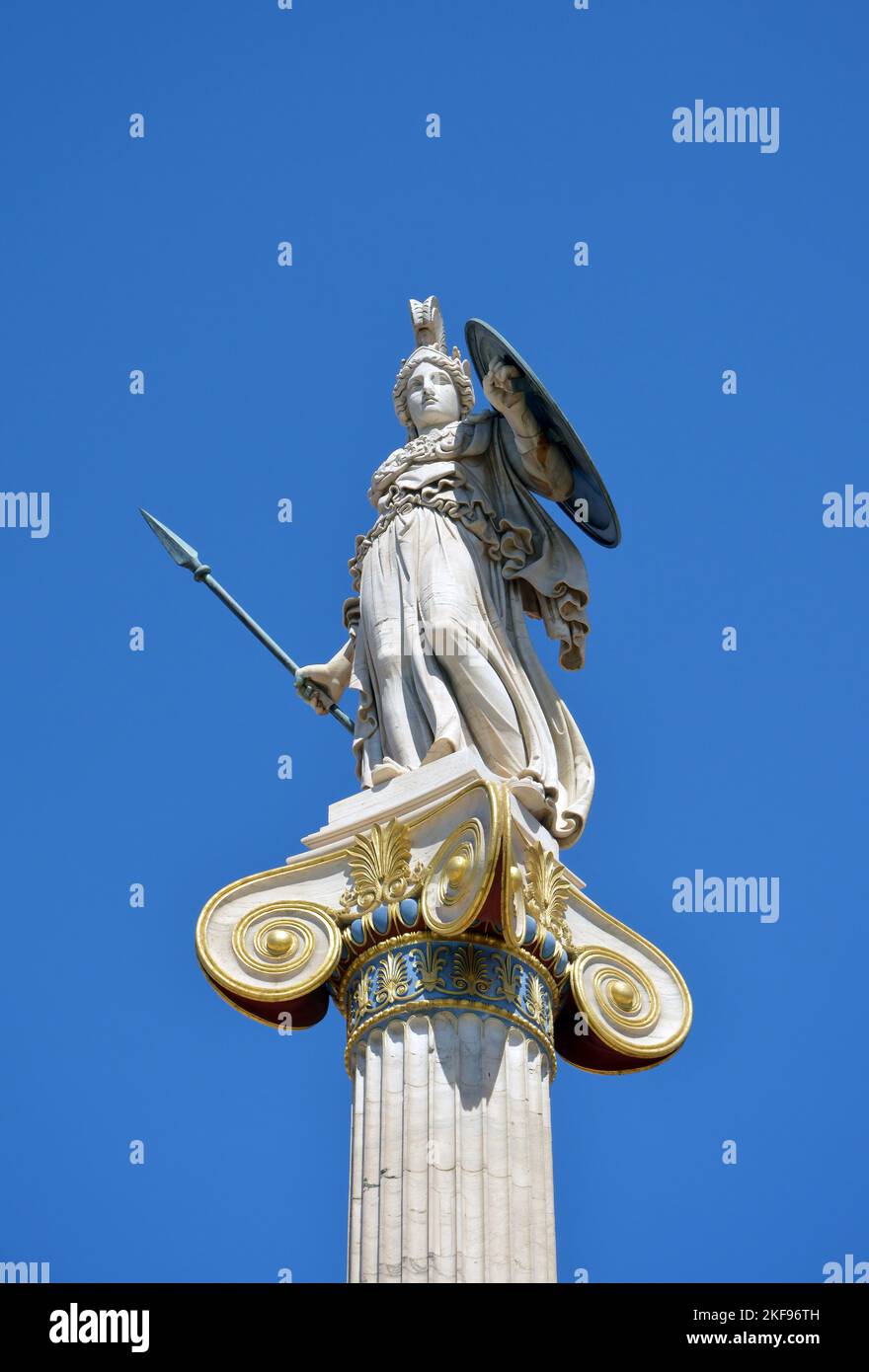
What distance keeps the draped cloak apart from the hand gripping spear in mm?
959

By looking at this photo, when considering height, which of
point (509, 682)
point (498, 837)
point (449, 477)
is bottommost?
point (498, 837)

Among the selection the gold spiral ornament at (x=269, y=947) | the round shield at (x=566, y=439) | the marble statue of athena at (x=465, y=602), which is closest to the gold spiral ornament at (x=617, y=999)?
the marble statue of athena at (x=465, y=602)

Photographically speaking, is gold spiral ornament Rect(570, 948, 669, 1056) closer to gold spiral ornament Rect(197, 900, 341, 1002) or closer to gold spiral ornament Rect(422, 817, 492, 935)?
gold spiral ornament Rect(422, 817, 492, 935)

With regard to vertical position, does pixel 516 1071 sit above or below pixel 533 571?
below

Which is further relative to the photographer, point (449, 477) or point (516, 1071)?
point (449, 477)

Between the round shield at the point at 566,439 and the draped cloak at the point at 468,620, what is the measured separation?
305 millimetres

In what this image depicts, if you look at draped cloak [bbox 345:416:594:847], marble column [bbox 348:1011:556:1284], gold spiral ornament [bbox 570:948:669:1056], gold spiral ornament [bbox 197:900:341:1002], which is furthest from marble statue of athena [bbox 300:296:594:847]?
marble column [bbox 348:1011:556:1284]

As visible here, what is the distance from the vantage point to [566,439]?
87.0ft

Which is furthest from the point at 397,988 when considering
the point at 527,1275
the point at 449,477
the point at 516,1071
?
the point at 449,477

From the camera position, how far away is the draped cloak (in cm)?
2481

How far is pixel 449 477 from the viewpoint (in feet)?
87.6

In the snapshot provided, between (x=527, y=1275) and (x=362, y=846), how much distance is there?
4.35m
